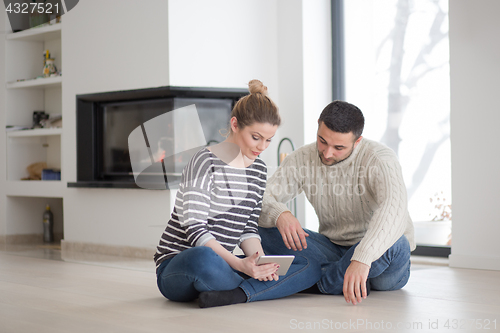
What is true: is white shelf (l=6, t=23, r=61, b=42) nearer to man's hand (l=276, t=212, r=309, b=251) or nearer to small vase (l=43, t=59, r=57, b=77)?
small vase (l=43, t=59, r=57, b=77)

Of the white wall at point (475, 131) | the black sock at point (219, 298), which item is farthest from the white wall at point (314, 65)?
the black sock at point (219, 298)

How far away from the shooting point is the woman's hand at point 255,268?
199 centimetres

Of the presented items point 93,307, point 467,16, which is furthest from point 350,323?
point 467,16

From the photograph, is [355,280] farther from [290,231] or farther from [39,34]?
[39,34]

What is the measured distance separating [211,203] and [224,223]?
0.29 ft

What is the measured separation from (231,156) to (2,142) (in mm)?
3387

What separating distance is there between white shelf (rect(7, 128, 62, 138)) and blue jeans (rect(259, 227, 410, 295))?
264 centimetres

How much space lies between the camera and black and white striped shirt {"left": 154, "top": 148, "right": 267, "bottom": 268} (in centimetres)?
199

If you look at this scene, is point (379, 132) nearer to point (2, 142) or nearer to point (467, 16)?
point (467, 16)

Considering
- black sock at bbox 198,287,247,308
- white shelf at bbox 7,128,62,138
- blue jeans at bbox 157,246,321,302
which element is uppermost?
white shelf at bbox 7,128,62,138

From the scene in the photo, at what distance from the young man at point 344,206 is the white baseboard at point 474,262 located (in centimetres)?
92

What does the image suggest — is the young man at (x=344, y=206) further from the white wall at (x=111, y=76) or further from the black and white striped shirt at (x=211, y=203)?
the white wall at (x=111, y=76)

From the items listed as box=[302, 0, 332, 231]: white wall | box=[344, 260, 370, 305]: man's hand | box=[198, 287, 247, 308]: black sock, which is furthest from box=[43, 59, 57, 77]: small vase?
box=[344, 260, 370, 305]: man's hand
